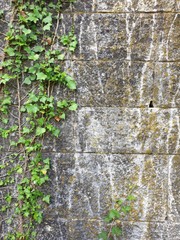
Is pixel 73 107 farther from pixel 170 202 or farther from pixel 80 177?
pixel 170 202

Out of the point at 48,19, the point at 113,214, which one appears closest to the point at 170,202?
the point at 113,214

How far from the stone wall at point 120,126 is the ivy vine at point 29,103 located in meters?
0.10

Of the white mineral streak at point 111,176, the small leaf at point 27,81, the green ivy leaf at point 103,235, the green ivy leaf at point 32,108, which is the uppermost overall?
the small leaf at point 27,81

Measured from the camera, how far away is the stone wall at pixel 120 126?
247 cm

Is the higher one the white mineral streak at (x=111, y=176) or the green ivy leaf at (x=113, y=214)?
the white mineral streak at (x=111, y=176)

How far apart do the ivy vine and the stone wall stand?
0.10 m

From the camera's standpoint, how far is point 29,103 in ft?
8.36

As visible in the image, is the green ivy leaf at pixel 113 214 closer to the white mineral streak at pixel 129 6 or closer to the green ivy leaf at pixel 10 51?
the green ivy leaf at pixel 10 51

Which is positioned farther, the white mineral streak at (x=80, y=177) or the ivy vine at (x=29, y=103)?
the white mineral streak at (x=80, y=177)

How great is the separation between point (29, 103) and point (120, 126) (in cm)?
85

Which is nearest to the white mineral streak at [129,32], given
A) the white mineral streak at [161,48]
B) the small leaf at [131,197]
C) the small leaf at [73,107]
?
the white mineral streak at [161,48]

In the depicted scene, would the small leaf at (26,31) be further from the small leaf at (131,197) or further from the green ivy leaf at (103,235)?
the green ivy leaf at (103,235)

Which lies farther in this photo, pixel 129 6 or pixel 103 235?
pixel 103 235

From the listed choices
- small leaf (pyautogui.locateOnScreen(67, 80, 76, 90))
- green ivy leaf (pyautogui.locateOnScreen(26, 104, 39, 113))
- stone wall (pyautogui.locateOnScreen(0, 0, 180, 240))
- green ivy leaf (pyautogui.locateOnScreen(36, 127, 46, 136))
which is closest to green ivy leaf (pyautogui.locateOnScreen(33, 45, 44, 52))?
stone wall (pyautogui.locateOnScreen(0, 0, 180, 240))
